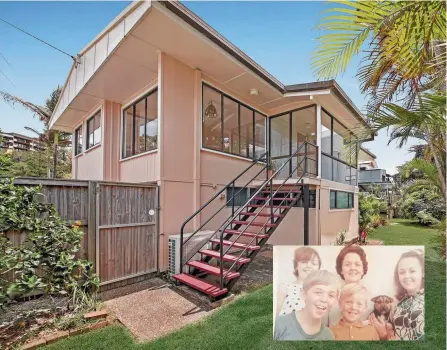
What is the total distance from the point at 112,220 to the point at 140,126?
339cm

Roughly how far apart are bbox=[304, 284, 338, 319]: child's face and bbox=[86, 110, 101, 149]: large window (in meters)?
8.55

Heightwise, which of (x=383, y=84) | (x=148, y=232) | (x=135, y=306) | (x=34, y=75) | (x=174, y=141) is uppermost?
(x=34, y=75)

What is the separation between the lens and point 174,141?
19.6 feet

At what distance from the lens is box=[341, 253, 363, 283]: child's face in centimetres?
227

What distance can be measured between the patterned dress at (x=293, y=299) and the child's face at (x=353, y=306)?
369 mm

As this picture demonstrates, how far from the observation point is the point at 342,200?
376 inches

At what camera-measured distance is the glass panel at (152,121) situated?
652cm

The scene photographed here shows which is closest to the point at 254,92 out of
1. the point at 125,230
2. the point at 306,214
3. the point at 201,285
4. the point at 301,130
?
the point at 301,130

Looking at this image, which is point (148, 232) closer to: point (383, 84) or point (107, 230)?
point (107, 230)

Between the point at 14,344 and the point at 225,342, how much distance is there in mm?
2561

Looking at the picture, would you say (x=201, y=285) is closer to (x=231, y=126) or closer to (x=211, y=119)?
(x=211, y=119)

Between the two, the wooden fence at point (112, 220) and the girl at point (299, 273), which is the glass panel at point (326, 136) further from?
the girl at point (299, 273)

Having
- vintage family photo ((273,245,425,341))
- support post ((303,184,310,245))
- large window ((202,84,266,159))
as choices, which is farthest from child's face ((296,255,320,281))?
large window ((202,84,266,159))

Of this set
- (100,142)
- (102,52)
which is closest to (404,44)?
(102,52)
